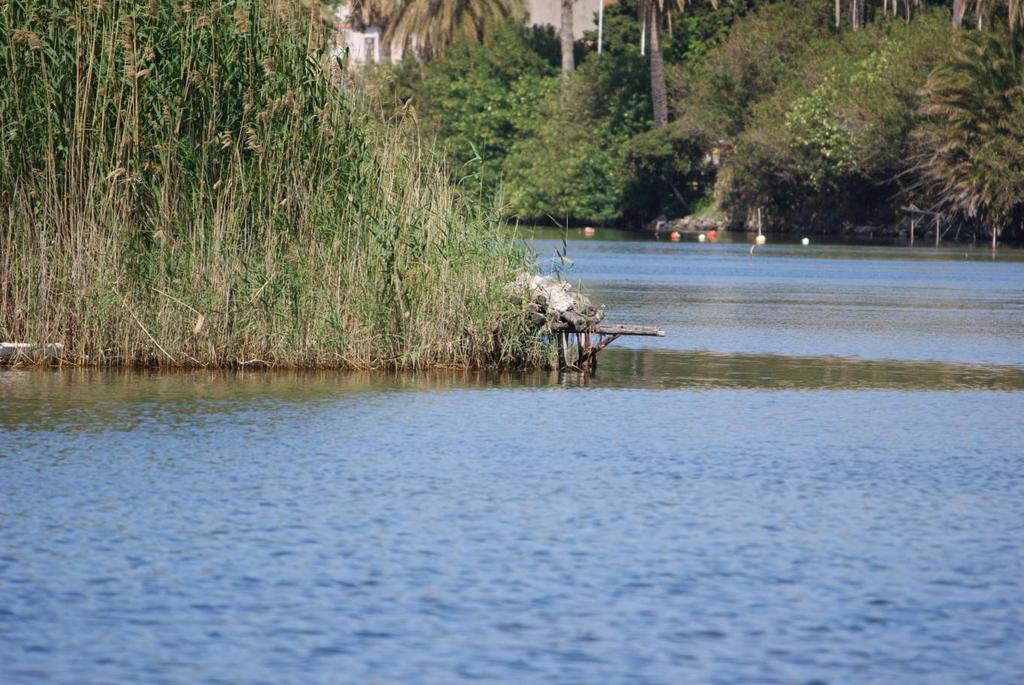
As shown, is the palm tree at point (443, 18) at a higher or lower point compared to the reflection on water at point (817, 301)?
higher

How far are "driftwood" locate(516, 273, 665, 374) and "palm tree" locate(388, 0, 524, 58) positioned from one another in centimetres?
7407

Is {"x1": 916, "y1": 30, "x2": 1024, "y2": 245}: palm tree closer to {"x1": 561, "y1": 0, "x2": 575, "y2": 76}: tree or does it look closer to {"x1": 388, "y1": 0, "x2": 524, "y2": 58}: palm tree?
{"x1": 561, "y1": 0, "x2": 575, "y2": 76}: tree

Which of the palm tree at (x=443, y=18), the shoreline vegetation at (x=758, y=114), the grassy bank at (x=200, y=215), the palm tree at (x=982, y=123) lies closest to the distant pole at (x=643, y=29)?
the shoreline vegetation at (x=758, y=114)

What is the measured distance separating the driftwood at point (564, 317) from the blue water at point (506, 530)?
577mm

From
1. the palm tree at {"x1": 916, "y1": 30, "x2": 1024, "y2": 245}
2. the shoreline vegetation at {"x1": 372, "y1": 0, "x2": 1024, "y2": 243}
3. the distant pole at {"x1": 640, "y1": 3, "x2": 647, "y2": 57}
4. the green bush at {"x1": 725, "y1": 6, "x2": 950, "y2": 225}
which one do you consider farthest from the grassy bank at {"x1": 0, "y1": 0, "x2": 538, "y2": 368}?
the distant pole at {"x1": 640, "y1": 3, "x2": 647, "y2": 57}

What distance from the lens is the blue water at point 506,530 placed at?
8.35 m

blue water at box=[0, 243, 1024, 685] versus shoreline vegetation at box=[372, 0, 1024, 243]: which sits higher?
shoreline vegetation at box=[372, 0, 1024, 243]

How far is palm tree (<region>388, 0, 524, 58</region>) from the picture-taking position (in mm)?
94750

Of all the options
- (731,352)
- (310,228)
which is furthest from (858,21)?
(310,228)

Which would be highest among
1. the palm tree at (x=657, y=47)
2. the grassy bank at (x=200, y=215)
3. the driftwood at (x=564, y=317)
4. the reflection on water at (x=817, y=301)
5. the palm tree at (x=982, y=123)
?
the palm tree at (x=657, y=47)

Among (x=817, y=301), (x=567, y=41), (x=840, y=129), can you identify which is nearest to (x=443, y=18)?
(x=567, y=41)

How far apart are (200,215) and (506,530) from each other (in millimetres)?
9398

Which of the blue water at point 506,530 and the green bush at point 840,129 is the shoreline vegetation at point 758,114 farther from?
the blue water at point 506,530

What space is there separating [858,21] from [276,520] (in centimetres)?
7829
